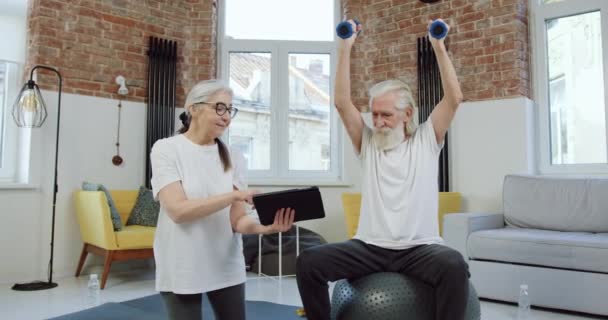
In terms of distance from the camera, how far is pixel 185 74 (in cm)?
494

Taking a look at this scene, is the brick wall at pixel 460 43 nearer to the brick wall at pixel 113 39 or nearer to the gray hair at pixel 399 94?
the brick wall at pixel 113 39

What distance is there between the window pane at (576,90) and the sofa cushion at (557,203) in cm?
73

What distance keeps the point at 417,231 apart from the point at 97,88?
359cm

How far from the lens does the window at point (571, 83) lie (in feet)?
13.6

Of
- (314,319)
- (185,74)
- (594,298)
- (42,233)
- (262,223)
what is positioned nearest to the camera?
(262,223)

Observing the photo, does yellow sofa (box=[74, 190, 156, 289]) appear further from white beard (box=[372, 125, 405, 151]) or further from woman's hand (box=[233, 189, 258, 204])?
woman's hand (box=[233, 189, 258, 204])

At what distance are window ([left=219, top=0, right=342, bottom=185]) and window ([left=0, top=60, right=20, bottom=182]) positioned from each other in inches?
74.5

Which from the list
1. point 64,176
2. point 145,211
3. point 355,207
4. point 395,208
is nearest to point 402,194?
point 395,208

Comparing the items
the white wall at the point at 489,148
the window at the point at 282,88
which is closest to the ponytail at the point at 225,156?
the white wall at the point at 489,148

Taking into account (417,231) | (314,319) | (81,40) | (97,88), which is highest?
(81,40)

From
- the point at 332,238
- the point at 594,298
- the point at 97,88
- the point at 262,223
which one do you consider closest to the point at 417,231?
the point at 262,223

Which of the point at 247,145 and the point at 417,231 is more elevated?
the point at 247,145

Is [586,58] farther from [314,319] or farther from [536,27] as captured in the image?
[314,319]

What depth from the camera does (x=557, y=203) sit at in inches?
140
